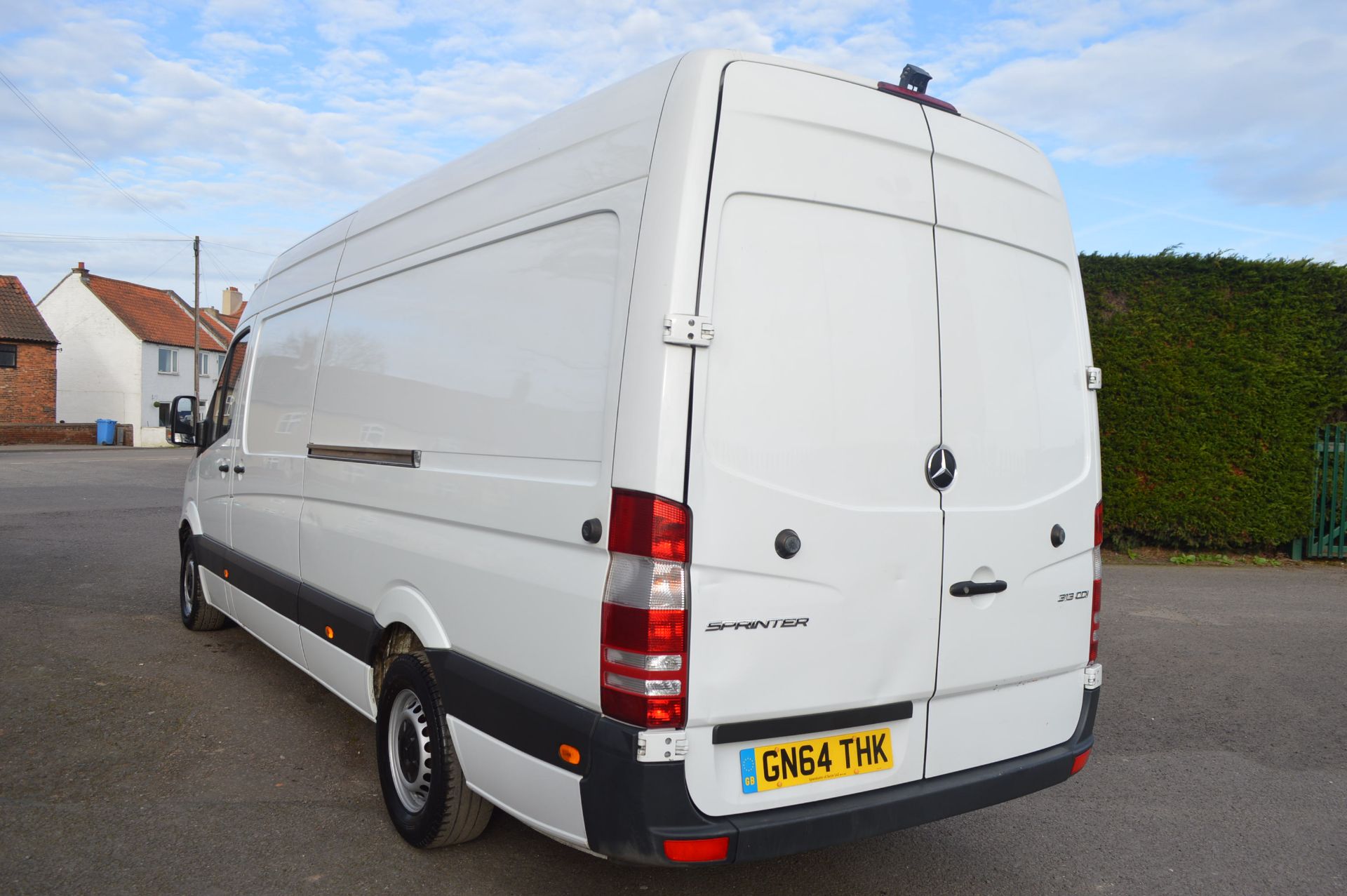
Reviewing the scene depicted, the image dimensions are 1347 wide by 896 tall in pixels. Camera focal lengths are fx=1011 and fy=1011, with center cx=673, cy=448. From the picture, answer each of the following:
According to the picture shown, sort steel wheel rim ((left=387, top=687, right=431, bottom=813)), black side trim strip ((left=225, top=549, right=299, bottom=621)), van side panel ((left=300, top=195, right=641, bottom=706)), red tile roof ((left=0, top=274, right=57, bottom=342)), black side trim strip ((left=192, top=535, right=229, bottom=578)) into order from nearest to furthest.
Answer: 1. van side panel ((left=300, top=195, right=641, bottom=706))
2. steel wheel rim ((left=387, top=687, right=431, bottom=813))
3. black side trim strip ((left=225, top=549, right=299, bottom=621))
4. black side trim strip ((left=192, top=535, right=229, bottom=578))
5. red tile roof ((left=0, top=274, right=57, bottom=342))

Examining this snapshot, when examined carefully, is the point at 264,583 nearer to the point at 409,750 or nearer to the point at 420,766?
the point at 409,750

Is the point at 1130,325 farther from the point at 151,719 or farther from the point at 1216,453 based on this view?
the point at 151,719

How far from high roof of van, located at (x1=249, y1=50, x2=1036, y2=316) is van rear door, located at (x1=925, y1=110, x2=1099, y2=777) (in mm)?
327

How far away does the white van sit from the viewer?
2584 millimetres

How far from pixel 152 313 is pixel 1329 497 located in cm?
5285

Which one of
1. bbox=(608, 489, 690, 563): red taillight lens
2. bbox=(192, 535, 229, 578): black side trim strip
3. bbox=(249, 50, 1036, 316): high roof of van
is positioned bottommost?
bbox=(192, 535, 229, 578): black side trim strip

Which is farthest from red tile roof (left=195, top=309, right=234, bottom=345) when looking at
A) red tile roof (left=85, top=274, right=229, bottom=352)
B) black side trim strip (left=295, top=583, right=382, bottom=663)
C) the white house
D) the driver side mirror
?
black side trim strip (left=295, top=583, right=382, bottom=663)

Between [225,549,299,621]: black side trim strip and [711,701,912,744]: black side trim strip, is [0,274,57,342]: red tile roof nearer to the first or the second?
[225,549,299,621]: black side trim strip

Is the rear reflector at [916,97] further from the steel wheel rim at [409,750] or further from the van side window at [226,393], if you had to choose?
the van side window at [226,393]

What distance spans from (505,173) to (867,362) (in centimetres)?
142

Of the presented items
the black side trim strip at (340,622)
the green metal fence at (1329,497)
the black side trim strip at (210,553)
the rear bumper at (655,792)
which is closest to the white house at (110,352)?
the black side trim strip at (210,553)

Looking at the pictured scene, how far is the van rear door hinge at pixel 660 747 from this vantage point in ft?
8.27

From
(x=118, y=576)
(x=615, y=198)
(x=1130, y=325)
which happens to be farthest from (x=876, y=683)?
(x=1130, y=325)

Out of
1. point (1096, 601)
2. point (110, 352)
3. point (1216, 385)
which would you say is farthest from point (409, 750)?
point (110, 352)
